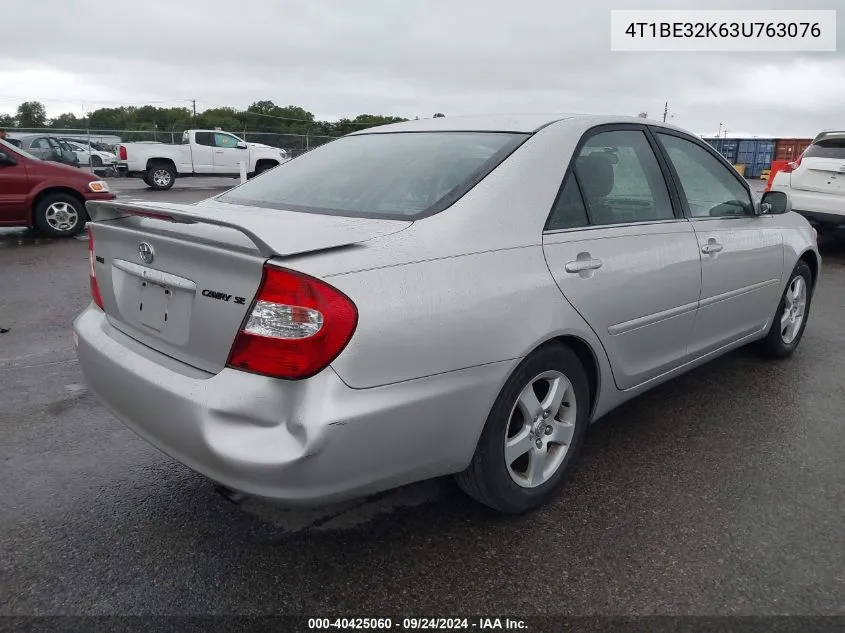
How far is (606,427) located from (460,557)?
1440 millimetres

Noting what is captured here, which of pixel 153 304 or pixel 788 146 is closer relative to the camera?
pixel 153 304

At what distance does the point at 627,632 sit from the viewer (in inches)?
81.0

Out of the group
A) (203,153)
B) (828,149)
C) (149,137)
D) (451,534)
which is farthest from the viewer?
(149,137)

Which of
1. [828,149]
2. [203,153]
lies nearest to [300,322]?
[828,149]

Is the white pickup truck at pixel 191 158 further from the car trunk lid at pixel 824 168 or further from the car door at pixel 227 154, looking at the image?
the car trunk lid at pixel 824 168

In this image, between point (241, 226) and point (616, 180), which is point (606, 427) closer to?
point (616, 180)

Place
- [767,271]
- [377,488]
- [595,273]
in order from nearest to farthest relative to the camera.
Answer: [377,488], [595,273], [767,271]

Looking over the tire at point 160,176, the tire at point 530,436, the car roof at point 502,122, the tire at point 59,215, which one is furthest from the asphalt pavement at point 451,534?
the tire at point 160,176

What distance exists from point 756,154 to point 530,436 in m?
40.6

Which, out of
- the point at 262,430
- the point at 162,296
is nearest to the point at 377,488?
the point at 262,430

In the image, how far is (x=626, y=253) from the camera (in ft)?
9.54

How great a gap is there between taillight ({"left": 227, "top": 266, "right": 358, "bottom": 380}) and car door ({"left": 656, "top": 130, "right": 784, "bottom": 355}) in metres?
2.20

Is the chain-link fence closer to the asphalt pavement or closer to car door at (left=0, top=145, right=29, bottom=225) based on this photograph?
car door at (left=0, top=145, right=29, bottom=225)

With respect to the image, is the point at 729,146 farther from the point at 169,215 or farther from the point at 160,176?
the point at 169,215
